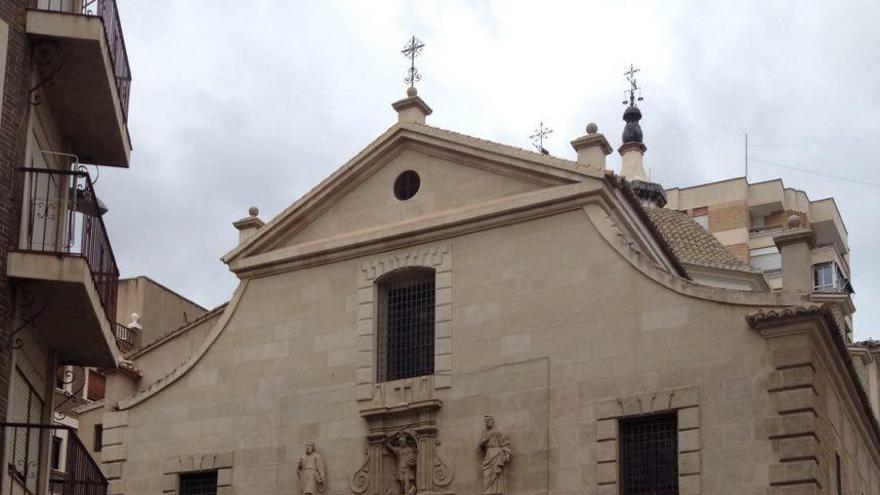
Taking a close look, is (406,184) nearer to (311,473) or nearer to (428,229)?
(428,229)

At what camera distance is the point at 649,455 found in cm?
2194

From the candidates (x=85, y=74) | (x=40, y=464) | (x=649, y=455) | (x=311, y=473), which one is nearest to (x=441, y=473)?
(x=311, y=473)

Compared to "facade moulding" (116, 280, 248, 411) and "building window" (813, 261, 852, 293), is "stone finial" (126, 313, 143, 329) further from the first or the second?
"building window" (813, 261, 852, 293)

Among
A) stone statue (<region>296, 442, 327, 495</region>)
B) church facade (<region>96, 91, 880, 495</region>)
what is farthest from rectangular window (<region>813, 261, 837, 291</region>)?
stone statue (<region>296, 442, 327, 495</region>)

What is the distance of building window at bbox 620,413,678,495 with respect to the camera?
21.7 metres

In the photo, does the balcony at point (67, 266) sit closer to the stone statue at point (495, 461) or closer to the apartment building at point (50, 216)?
the apartment building at point (50, 216)

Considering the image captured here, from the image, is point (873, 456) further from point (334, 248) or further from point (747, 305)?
point (334, 248)

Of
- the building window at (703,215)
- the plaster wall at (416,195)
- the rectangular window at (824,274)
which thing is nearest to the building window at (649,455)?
the plaster wall at (416,195)

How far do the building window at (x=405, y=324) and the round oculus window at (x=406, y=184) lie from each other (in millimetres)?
1393

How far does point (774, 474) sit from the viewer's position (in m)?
20.7

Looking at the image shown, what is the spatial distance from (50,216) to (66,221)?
0.18 m

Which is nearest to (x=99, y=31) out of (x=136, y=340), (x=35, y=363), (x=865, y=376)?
(x=35, y=363)

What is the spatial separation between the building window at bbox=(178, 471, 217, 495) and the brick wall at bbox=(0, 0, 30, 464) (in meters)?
11.2

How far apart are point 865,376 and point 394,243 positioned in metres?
14.4
